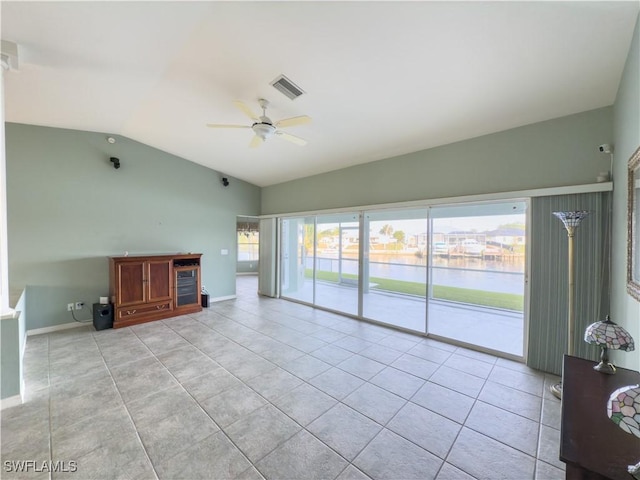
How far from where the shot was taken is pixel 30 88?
318cm

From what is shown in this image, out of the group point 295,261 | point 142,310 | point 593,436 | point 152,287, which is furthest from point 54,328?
point 593,436

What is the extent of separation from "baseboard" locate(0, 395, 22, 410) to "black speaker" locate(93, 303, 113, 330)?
2086 mm

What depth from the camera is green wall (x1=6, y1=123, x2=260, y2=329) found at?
4109mm

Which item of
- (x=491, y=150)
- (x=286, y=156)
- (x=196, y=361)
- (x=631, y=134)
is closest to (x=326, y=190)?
(x=286, y=156)

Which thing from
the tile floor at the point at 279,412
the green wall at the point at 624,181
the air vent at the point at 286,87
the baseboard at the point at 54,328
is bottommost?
the tile floor at the point at 279,412

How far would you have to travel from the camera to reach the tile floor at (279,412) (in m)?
1.80

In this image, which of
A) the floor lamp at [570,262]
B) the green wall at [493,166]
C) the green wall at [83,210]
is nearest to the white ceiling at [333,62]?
the green wall at [493,166]

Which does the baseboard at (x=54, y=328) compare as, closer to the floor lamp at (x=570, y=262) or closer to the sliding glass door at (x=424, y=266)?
the sliding glass door at (x=424, y=266)

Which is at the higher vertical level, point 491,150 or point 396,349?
point 491,150

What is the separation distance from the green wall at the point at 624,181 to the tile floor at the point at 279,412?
0.98 meters

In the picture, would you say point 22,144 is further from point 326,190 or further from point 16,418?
point 326,190

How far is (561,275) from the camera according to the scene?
9.83 ft

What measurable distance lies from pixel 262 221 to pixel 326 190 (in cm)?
226

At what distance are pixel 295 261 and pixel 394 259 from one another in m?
2.68
